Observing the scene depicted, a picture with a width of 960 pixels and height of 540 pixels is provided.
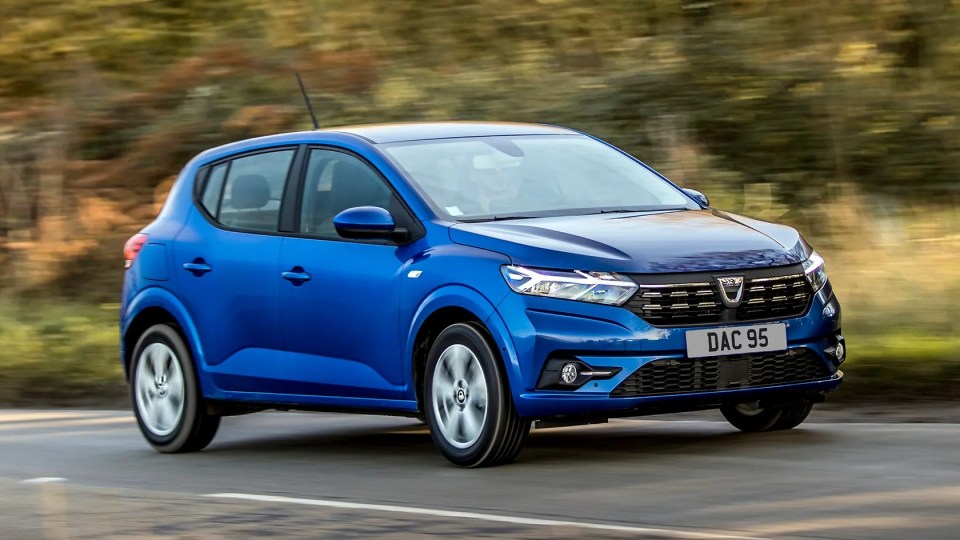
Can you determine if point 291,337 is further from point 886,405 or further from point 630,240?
point 886,405

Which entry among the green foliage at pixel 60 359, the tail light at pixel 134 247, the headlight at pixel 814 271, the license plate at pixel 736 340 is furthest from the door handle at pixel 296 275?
the green foliage at pixel 60 359

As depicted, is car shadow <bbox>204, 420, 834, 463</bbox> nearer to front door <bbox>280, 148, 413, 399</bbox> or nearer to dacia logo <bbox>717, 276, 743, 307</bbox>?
front door <bbox>280, 148, 413, 399</bbox>

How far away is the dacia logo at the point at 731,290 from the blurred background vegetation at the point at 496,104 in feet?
14.1

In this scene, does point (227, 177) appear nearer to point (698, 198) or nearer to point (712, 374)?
point (698, 198)

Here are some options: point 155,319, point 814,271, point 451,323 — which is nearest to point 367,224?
point 451,323

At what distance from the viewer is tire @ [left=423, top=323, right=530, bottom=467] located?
7844mm

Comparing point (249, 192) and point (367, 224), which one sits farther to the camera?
point (249, 192)

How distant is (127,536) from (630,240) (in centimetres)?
246

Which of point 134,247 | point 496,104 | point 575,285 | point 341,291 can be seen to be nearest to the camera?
point 575,285

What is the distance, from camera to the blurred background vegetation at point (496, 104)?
15.3 m

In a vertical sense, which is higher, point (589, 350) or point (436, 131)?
point (436, 131)

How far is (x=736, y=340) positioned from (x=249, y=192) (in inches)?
122

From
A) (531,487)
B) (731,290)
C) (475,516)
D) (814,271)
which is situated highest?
(731,290)

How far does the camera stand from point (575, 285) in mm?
7660
